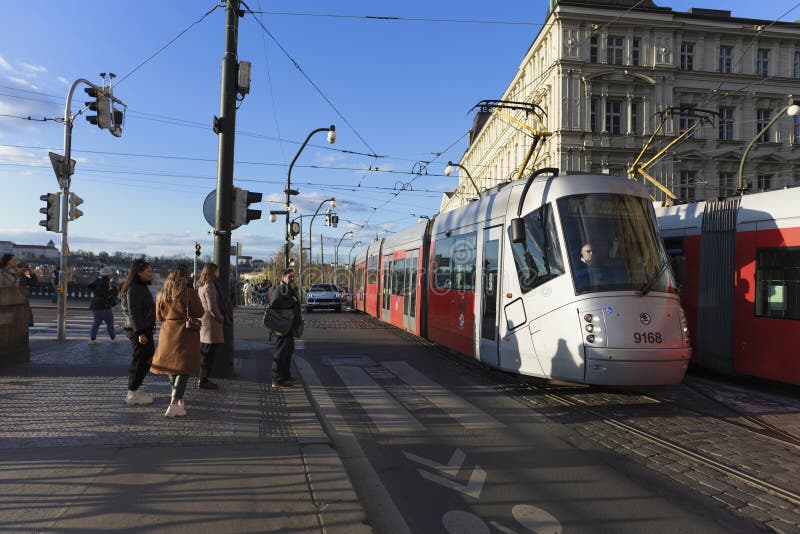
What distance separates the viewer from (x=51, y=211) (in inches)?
551

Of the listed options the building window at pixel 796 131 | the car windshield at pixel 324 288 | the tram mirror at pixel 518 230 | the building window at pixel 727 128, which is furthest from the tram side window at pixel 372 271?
the building window at pixel 796 131

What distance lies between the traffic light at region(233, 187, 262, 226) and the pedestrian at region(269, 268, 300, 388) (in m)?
1.23

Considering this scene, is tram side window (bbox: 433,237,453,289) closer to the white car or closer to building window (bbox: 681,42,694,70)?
the white car

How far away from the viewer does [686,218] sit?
1126 cm

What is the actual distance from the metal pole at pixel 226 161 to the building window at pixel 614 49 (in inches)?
1411

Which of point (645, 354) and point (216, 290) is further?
point (216, 290)

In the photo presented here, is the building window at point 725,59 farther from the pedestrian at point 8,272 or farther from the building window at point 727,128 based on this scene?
the pedestrian at point 8,272

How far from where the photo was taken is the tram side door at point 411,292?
15781 mm

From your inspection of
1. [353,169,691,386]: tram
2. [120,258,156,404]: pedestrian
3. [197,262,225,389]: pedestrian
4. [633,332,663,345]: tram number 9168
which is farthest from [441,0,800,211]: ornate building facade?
[120,258,156,404]: pedestrian

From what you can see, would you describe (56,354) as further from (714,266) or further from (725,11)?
(725,11)

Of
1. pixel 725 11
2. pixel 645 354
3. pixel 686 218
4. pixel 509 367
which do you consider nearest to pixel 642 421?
pixel 645 354

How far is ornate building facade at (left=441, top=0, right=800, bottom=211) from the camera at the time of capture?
1528 inches

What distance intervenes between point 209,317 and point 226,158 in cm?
263

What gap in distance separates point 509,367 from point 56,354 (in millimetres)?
8290
